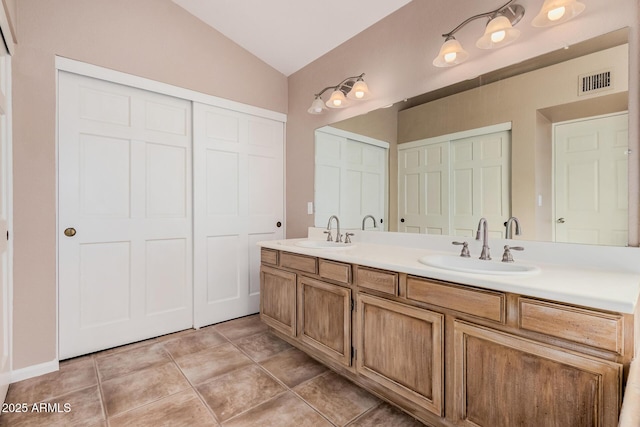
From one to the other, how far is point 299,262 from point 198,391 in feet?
3.21

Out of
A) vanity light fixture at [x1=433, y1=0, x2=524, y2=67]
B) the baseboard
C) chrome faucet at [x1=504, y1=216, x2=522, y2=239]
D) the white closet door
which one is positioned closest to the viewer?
vanity light fixture at [x1=433, y1=0, x2=524, y2=67]

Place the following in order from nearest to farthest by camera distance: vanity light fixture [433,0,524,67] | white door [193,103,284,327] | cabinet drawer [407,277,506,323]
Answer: cabinet drawer [407,277,506,323]
vanity light fixture [433,0,524,67]
white door [193,103,284,327]

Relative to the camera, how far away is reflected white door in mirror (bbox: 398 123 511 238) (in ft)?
5.68

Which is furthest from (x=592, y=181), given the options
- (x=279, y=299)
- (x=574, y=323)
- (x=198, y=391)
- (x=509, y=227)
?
(x=198, y=391)

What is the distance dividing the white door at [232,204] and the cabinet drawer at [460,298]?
6.45ft

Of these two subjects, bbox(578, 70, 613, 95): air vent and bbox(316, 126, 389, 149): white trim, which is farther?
bbox(316, 126, 389, 149): white trim

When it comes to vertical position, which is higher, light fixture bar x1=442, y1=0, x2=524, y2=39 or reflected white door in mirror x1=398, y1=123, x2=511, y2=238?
light fixture bar x1=442, y1=0, x2=524, y2=39

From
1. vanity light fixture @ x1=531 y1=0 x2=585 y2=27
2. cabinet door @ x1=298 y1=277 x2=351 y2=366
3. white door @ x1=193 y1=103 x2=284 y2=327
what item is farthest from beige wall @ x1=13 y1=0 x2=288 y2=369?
vanity light fixture @ x1=531 y1=0 x2=585 y2=27

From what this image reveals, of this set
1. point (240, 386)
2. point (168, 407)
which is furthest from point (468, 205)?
point (168, 407)

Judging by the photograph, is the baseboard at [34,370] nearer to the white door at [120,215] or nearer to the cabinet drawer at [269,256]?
the white door at [120,215]

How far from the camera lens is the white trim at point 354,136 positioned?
7.75 ft

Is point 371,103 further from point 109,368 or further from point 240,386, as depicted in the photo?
point 109,368

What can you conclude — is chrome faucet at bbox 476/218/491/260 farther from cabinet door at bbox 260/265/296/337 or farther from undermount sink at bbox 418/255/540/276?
cabinet door at bbox 260/265/296/337

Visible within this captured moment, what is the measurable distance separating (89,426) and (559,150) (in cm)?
271
